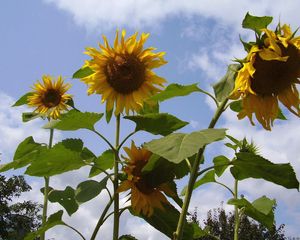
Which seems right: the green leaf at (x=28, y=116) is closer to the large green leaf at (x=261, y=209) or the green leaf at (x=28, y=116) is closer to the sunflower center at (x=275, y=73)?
the large green leaf at (x=261, y=209)

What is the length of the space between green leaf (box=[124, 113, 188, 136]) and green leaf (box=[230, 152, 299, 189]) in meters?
0.30

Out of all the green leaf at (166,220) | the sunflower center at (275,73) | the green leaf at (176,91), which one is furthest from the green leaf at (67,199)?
the sunflower center at (275,73)

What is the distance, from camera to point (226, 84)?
1.76 m


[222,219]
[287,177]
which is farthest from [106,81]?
[222,219]

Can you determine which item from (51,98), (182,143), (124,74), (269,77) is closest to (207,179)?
(124,74)

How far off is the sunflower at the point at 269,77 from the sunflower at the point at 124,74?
2.16ft

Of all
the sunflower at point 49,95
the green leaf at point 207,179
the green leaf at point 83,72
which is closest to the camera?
the green leaf at point 83,72

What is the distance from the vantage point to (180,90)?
1.78 meters

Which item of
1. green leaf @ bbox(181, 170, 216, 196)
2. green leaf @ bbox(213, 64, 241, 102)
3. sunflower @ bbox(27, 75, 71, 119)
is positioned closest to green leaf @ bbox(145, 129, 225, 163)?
green leaf @ bbox(213, 64, 241, 102)

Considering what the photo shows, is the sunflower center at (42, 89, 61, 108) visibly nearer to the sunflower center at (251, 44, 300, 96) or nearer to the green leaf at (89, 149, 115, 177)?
the green leaf at (89, 149, 115, 177)

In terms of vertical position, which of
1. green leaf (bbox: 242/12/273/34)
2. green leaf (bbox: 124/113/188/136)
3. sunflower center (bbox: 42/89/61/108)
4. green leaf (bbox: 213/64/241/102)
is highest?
sunflower center (bbox: 42/89/61/108)

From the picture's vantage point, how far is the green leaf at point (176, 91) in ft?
5.76

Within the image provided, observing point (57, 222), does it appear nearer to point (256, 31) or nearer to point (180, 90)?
point (180, 90)

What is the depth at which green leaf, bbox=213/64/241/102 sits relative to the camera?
5.68 feet
